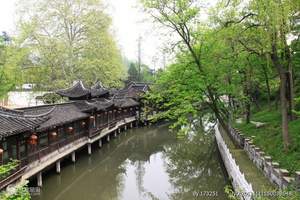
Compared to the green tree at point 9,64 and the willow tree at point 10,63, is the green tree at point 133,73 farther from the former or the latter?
the green tree at point 9,64

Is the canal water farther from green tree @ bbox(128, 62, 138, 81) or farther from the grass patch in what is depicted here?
green tree @ bbox(128, 62, 138, 81)

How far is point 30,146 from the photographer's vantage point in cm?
1438

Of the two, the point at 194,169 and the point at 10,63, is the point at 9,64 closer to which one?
the point at 10,63

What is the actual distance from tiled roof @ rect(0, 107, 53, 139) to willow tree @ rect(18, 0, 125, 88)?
56.4 feet

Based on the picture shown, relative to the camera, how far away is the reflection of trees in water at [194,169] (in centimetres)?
1527

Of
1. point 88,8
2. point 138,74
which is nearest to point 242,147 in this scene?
point 88,8

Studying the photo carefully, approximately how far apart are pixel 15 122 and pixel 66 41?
788 inches

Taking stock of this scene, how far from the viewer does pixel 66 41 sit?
30703mm

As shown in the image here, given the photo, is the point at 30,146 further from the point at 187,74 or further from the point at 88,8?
the point at 88,8

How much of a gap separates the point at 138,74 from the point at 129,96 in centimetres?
2679

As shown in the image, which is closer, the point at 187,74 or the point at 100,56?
the point at 187,74

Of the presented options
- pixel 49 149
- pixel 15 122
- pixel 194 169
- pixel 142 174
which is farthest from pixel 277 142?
pixel 15 122

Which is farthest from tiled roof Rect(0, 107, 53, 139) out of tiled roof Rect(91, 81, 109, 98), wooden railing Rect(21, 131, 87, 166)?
tiled roof Rect(91, 81, 109, 98)

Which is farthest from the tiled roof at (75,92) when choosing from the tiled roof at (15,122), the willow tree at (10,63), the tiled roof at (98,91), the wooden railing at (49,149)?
the tiled roof at (15,122)
